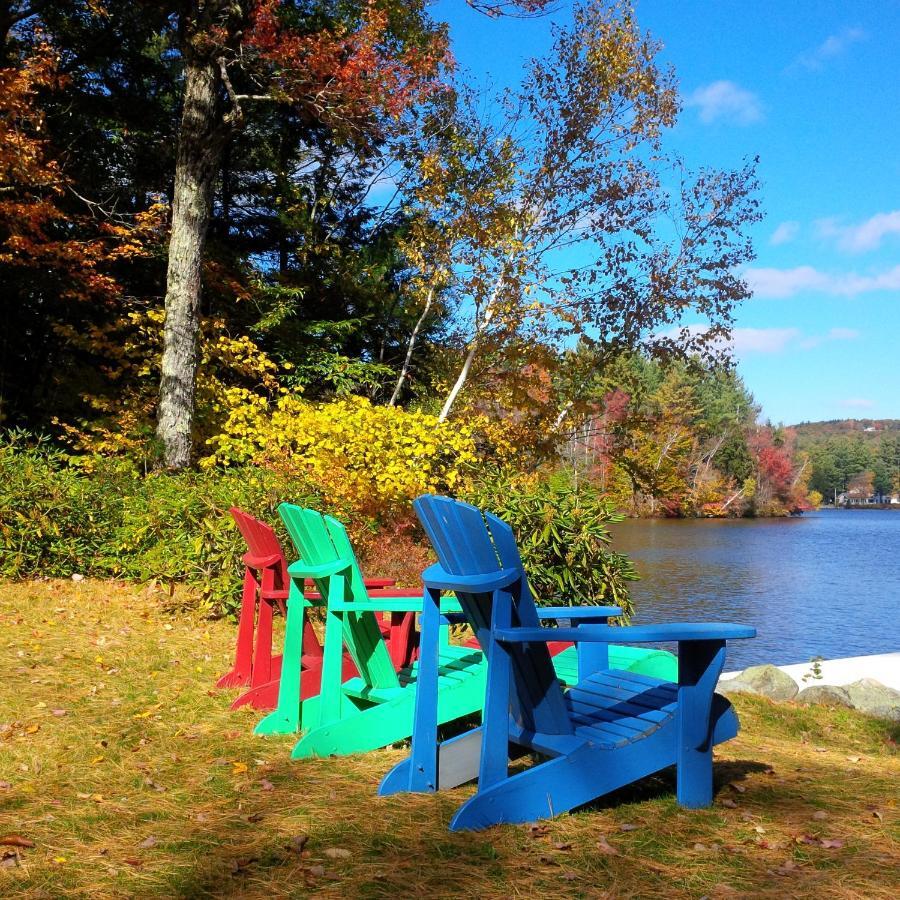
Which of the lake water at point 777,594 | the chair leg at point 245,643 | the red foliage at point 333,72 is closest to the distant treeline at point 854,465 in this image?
the lake water at point 777,594

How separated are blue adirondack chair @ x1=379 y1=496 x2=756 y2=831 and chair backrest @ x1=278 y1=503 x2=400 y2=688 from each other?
69cm

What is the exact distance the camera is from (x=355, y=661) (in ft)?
12.9

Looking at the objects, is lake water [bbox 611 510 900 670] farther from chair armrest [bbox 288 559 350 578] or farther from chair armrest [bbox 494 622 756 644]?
chair armrest [bbox 494 622 756 644]

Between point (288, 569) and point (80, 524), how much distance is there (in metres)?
5.79

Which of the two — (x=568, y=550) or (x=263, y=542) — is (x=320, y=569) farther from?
(x=568, y=550)

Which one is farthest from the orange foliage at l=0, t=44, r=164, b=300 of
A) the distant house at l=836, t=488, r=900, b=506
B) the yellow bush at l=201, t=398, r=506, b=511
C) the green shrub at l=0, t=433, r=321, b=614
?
the distant house at l=836, t=488, r=900, b=506

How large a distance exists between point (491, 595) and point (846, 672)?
6.65 meters

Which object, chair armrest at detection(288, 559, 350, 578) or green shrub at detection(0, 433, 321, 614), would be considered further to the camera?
green shrub at detection(0, 433, 321, 614)

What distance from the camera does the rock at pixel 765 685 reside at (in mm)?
7184

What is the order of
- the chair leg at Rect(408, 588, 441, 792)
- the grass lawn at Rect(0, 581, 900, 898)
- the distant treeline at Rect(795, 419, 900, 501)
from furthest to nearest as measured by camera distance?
the distant treeline at Rect(795, 419, 900, 501) → the chair leg at Rect(408, 588, 441, 792) → the grass lawn at Rect(0, 581, 900, 898)

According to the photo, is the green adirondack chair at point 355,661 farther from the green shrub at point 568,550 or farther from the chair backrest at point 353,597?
the green shrub at point 568,550

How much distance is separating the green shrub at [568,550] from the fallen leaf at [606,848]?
4632mm

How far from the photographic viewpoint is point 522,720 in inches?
123

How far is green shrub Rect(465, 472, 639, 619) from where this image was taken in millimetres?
7613
